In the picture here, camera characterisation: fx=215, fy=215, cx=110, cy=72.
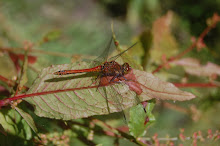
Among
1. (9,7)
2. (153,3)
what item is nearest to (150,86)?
(9,7)

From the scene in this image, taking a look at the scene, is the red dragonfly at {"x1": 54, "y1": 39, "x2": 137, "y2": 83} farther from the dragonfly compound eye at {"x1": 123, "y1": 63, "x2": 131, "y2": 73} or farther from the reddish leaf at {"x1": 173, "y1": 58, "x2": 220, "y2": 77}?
the reddish leaf at {"x1": 173, "y1": 58, "x2": 220, "y2": 77}

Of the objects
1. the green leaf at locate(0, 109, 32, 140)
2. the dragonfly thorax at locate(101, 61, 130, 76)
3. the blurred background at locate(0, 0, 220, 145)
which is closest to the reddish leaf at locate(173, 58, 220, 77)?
the dragonfly thorax at locate(101, 61, 130, 76)

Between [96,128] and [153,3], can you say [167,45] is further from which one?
[153,3]

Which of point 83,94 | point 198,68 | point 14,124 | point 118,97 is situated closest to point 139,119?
point 118,97

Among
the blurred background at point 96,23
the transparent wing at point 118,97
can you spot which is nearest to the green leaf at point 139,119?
the transparent wing at point 118,97

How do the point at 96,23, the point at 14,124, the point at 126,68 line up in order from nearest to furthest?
the point at 14,124 → the point at 126,68 → the point at 96,23

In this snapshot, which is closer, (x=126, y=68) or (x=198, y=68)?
(x=126, y=68)

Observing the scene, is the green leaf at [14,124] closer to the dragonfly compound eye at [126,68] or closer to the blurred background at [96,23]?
the dragonfly compound eye at [126,68]

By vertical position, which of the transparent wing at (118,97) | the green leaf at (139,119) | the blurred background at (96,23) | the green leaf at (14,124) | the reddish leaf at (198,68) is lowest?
the green leaf at (14,124)

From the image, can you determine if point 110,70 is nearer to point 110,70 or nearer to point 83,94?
point 110,70
